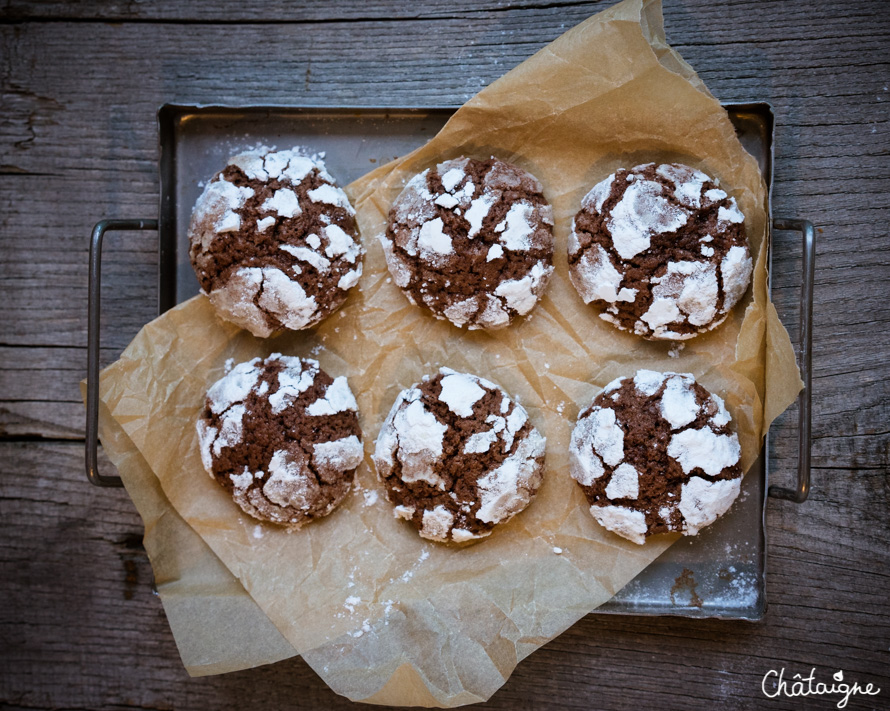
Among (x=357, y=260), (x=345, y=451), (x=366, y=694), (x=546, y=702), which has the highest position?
(x=357, y=260)

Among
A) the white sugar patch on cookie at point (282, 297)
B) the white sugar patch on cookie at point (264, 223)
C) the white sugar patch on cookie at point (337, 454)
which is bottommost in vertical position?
the white sugar patch on cookie at point (337, 454)

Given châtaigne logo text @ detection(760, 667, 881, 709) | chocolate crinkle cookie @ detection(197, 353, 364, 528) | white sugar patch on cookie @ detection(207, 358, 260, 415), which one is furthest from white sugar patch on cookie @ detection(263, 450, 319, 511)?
châtaigne logo text @ detection(760, 667, 881, 709)

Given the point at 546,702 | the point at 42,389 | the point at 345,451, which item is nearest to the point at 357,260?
the point at 345,451

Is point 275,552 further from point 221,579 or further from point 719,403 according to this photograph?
point 719,403

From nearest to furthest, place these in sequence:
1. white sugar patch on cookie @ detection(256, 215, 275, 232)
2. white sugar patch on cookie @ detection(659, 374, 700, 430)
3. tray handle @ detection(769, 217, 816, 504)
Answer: tray handle @ detection(769, 217, 816, 504) < white sugar patch on cookie @ detection(659, 374, 700, 430) < white sugar patch on cookie @ detection(256, 215, 275, 232)

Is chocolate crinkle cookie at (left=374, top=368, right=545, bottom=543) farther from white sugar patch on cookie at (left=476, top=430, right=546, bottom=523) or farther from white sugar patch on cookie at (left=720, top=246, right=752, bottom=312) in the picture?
white sugar patch on cookie at (left=720, top=246, right=752, bottom=312)

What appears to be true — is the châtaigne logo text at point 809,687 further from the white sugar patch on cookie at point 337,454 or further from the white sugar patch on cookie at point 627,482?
the white sugar patch on cookie at point 337,454

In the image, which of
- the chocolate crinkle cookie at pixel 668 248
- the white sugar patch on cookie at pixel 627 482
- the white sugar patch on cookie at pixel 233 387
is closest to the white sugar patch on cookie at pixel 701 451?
the white sugar patch on cookie at pixel 627 482
